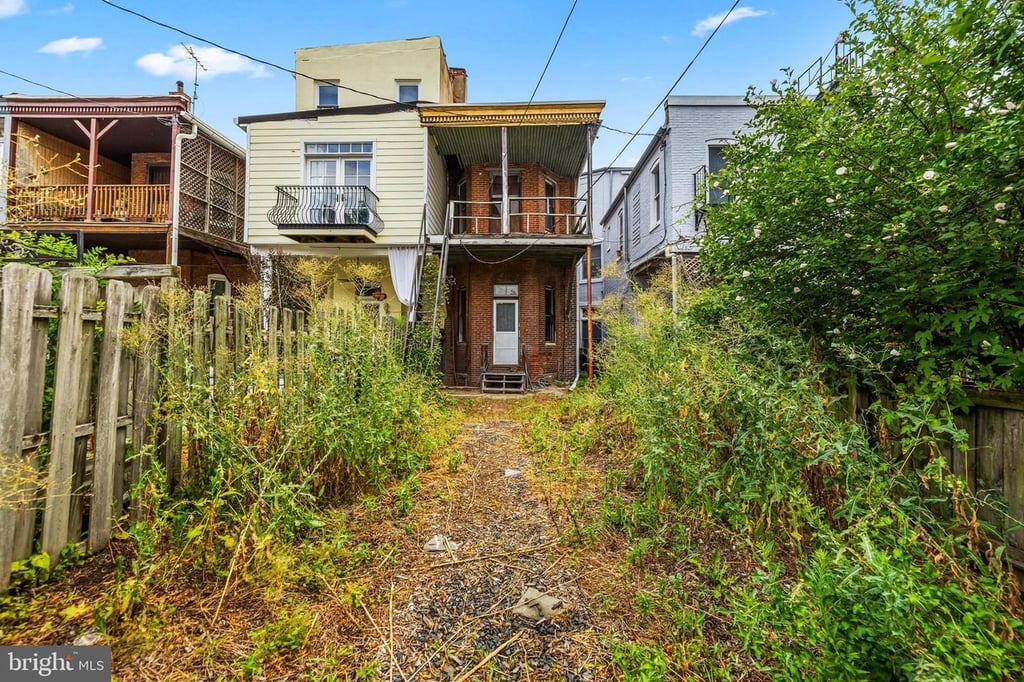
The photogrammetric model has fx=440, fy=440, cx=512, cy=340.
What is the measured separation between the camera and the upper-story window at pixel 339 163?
11492mm

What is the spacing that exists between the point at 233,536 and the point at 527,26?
841 centimetres

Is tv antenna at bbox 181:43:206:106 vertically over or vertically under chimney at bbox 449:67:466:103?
under

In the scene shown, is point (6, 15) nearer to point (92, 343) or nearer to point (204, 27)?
point (204, 27)

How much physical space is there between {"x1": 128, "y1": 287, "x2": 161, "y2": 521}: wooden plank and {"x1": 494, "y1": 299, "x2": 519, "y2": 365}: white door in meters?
9.93

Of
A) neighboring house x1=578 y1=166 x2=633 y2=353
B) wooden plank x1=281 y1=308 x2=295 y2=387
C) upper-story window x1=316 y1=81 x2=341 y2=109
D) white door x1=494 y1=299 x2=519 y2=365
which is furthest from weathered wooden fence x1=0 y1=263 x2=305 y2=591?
neighboring house x1=578 y1=166 x2=633 y2=353

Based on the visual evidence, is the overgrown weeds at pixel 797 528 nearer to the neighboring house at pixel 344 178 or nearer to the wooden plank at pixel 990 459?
the wooden plank at pixel 990 459

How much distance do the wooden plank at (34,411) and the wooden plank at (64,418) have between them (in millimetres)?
49

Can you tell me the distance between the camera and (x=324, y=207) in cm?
1090

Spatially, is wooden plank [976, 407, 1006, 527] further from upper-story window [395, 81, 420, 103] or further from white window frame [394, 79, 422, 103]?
upper-story window [395, 81, 420, 103]

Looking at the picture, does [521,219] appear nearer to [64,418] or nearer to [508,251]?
[508,251]

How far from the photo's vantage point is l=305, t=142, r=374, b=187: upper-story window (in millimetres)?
11492

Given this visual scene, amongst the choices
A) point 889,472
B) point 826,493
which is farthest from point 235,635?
point 889,472

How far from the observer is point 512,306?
12.5 meters

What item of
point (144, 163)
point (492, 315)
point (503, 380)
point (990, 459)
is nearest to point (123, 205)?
point (144, 163)
